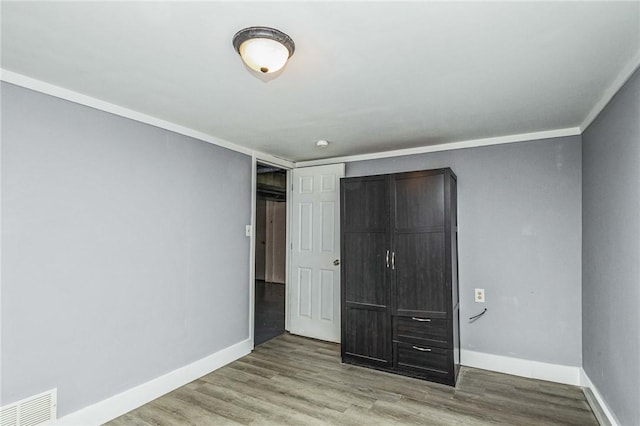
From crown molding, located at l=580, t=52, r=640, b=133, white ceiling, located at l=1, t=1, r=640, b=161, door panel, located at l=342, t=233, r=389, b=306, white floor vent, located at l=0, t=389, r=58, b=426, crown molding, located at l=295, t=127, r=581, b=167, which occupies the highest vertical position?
white ceiling, located at l=1, t=1, r=640, b=161

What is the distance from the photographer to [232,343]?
3512 millimetres

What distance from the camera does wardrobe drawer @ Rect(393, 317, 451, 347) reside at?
297 centimetres

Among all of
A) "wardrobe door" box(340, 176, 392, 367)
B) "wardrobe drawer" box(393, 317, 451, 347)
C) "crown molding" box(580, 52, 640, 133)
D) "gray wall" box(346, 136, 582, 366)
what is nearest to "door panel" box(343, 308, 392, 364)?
"wardrobe door" box(340, 176, 392, 367)

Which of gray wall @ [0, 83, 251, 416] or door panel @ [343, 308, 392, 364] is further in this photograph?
door panel @ [343, 308, 392, 364]

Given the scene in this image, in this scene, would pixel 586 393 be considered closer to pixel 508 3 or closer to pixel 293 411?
pixel 293 411

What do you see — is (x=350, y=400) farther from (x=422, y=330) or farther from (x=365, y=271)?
(x=365, y=271)

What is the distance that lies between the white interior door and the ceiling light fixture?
2.56 metres

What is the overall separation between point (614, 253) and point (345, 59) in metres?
2.13

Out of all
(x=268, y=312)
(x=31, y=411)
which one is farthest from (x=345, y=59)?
(x=268, y=312)

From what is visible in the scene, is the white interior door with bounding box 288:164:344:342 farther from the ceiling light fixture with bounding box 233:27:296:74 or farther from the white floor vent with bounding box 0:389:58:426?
the white floor vent with bounding box 0:389:58:426

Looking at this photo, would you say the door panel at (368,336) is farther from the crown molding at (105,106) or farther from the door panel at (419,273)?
the crown molding at (105,106)

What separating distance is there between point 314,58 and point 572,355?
336cm

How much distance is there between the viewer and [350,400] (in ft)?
8.80

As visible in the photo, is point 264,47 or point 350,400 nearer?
point 264,47
